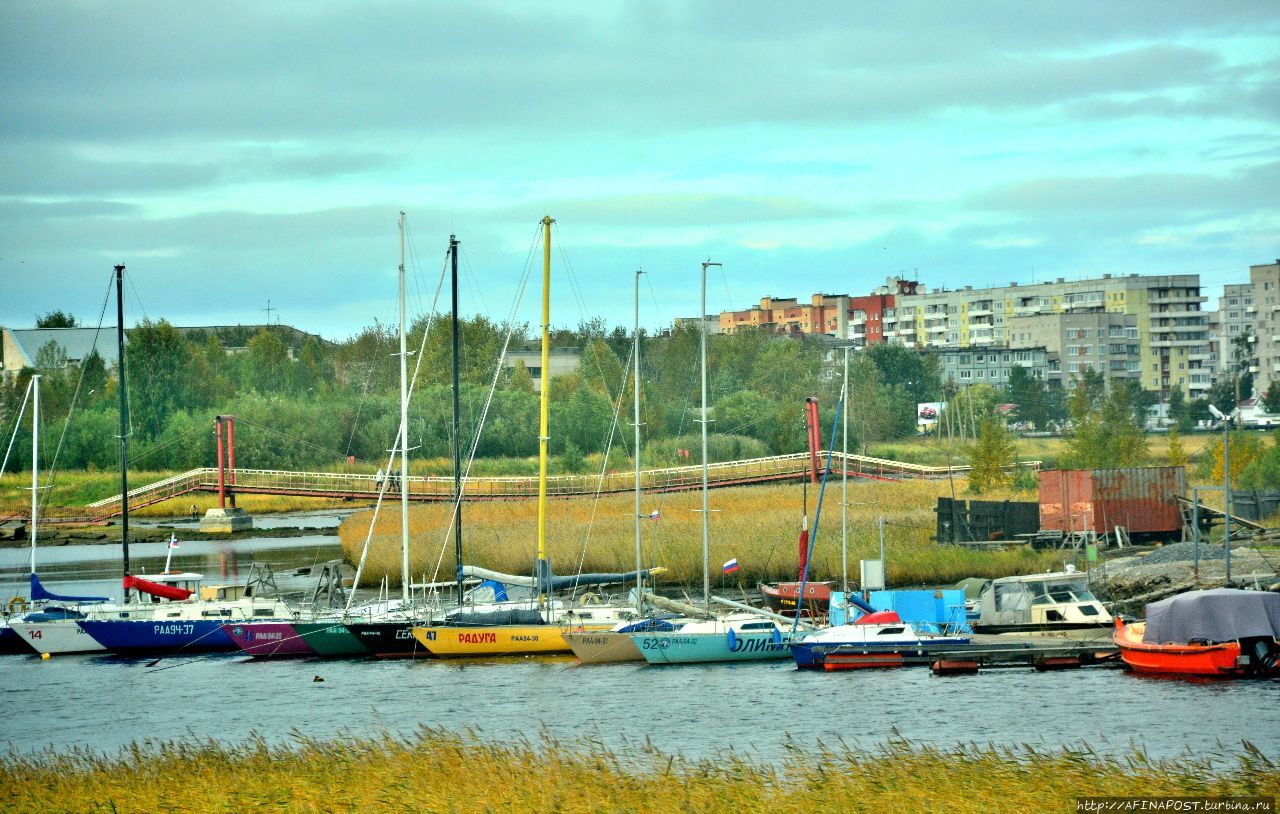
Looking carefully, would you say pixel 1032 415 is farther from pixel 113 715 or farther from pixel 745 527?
pixel 113 715

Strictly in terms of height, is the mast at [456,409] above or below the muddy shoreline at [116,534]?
above

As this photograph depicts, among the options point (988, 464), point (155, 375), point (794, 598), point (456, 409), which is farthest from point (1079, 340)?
point (456, 409)

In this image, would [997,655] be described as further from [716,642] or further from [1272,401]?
[1272,401]

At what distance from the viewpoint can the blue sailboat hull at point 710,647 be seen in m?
40.5

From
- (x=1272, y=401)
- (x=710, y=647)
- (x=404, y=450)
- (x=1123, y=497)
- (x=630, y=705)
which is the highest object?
(x=1272, y=401)

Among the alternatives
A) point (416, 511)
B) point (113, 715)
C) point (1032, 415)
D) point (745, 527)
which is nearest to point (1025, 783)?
point (113, 715)

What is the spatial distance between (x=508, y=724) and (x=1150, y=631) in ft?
52.6

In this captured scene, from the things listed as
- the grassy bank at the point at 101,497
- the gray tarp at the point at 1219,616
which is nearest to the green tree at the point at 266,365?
the grassy bank at the point at 101,497

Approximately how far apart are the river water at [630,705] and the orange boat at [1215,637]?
50 cm

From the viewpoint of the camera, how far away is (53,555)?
3164 inches

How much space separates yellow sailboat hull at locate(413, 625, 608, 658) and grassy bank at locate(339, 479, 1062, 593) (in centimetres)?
551

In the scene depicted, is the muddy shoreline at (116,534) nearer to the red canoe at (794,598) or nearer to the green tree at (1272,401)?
the red canoe at (794,598)

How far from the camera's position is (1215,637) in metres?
35.2

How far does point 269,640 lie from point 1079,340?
6482 inches
